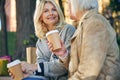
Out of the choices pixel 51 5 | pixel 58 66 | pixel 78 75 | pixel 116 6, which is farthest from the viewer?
pixel 116 6

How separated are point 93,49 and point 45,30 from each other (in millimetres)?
1111

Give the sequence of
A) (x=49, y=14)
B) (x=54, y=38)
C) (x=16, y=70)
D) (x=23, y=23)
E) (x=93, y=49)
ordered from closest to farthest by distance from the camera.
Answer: (x=93, y=49) → (x=54, y=38) → (x=16, y=70) → (x=49, y=14) → (x=23, y=23)

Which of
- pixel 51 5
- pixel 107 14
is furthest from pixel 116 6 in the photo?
pixel 51 5

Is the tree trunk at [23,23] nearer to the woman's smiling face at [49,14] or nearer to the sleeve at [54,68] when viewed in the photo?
the woman's smiling face at [49,14]

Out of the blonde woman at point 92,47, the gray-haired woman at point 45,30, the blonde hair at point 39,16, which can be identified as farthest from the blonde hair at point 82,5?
the blonde hair at point 39,16

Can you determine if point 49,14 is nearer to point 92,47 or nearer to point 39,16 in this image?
point 39,16

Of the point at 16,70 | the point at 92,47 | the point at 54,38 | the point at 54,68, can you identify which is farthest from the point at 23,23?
the point at 92,47

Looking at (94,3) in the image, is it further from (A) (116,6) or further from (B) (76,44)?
(A) (116,6)

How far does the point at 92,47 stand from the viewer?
3115mm

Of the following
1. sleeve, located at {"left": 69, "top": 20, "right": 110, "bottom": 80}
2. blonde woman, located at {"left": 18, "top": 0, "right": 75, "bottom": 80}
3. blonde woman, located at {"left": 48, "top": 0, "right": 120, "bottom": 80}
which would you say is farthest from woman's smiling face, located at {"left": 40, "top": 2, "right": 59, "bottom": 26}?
sleeve, located at {"left": 69, "top": 20, "right": 110, "bottom": 80}

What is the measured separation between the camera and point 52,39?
10.8ft

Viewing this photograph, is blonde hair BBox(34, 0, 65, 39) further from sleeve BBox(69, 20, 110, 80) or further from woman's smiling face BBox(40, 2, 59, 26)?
sleeve BBox(69, 20, 110, 80)

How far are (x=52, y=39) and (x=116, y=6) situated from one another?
12665 mm

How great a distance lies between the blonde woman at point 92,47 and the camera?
3.12m
